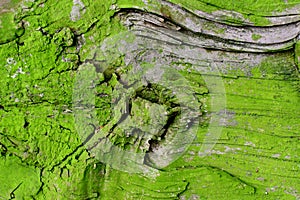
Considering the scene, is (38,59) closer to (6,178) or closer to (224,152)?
(6,178)

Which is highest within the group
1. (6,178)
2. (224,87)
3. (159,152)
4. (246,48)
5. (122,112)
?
(246,48)

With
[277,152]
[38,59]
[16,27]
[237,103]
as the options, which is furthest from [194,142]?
[16,27]

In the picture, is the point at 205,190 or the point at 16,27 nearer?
the point at 16,27

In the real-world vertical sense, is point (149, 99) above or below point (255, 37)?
below

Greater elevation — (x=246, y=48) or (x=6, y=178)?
(x=246, y=48)

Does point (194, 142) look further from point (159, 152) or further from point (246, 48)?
point (246, 48)

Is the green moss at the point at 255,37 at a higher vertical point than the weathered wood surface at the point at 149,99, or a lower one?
higher

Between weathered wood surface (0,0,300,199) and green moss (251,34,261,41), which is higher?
green moss (251,34,261,41)
